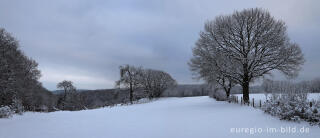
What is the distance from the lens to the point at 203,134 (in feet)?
24.9

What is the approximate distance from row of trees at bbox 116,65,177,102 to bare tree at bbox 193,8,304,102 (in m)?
28.0

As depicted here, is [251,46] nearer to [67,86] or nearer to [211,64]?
[211,64]

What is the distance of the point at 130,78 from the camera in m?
46.1

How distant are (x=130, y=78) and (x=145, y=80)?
5.46 metres

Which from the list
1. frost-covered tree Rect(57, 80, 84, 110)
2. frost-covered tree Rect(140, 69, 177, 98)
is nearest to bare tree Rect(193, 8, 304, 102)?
frost-covered tree Rect(140, 69, 177, 98)

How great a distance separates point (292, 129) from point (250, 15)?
15449 mm

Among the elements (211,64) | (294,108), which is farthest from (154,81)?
(294,108)

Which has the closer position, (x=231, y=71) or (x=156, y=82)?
(x=231, y=71)

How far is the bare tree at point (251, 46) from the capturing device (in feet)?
62.6

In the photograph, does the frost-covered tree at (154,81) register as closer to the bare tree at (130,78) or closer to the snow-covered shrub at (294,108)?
the bare tree at (130,78)

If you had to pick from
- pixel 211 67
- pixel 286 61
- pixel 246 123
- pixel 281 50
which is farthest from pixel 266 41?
pixel 246 123

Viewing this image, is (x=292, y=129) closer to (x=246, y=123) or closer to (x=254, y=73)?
(x=246, y=123)

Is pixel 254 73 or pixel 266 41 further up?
pixel 266 41

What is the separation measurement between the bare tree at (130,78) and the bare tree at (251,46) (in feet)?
91.3
